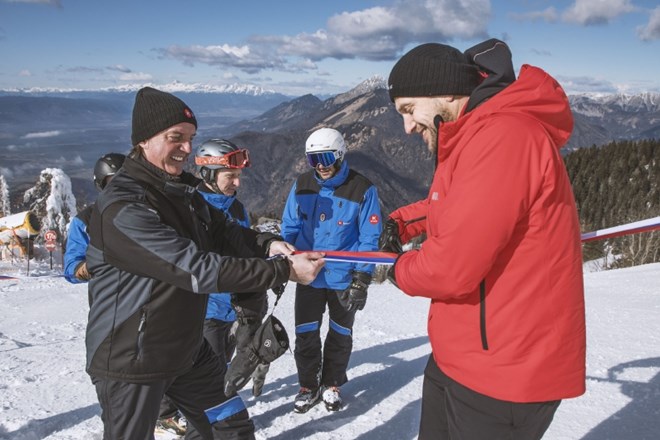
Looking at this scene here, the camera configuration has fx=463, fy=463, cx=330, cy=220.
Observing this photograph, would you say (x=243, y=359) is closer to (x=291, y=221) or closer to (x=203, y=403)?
(x=203, y=403)

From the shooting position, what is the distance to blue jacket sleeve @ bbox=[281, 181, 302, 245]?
5297mm

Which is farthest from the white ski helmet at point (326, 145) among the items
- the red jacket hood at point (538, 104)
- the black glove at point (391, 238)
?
the red jacket hood at point (538, 104)

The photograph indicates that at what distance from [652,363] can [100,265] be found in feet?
20.1

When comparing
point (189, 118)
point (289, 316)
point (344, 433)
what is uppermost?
point (189, 118)

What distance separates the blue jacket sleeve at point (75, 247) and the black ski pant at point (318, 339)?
7.46ft

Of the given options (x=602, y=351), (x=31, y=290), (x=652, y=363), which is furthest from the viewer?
(x=31, y=290)

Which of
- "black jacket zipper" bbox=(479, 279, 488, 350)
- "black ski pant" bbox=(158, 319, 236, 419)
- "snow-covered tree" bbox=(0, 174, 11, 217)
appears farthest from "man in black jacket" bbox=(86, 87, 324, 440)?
"snow-covered tree" bbox=(0, 174, 11, 217)

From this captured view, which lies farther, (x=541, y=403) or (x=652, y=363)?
(x=652, y=363)

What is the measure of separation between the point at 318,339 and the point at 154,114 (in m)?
3.21

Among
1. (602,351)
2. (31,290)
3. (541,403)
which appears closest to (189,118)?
(541,403)

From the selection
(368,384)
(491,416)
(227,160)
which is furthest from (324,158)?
(491,416)

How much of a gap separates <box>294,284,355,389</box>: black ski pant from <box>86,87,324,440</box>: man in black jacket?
7.28 ft

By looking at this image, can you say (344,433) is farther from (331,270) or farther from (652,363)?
(652,363)

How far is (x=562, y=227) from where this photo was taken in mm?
1942
